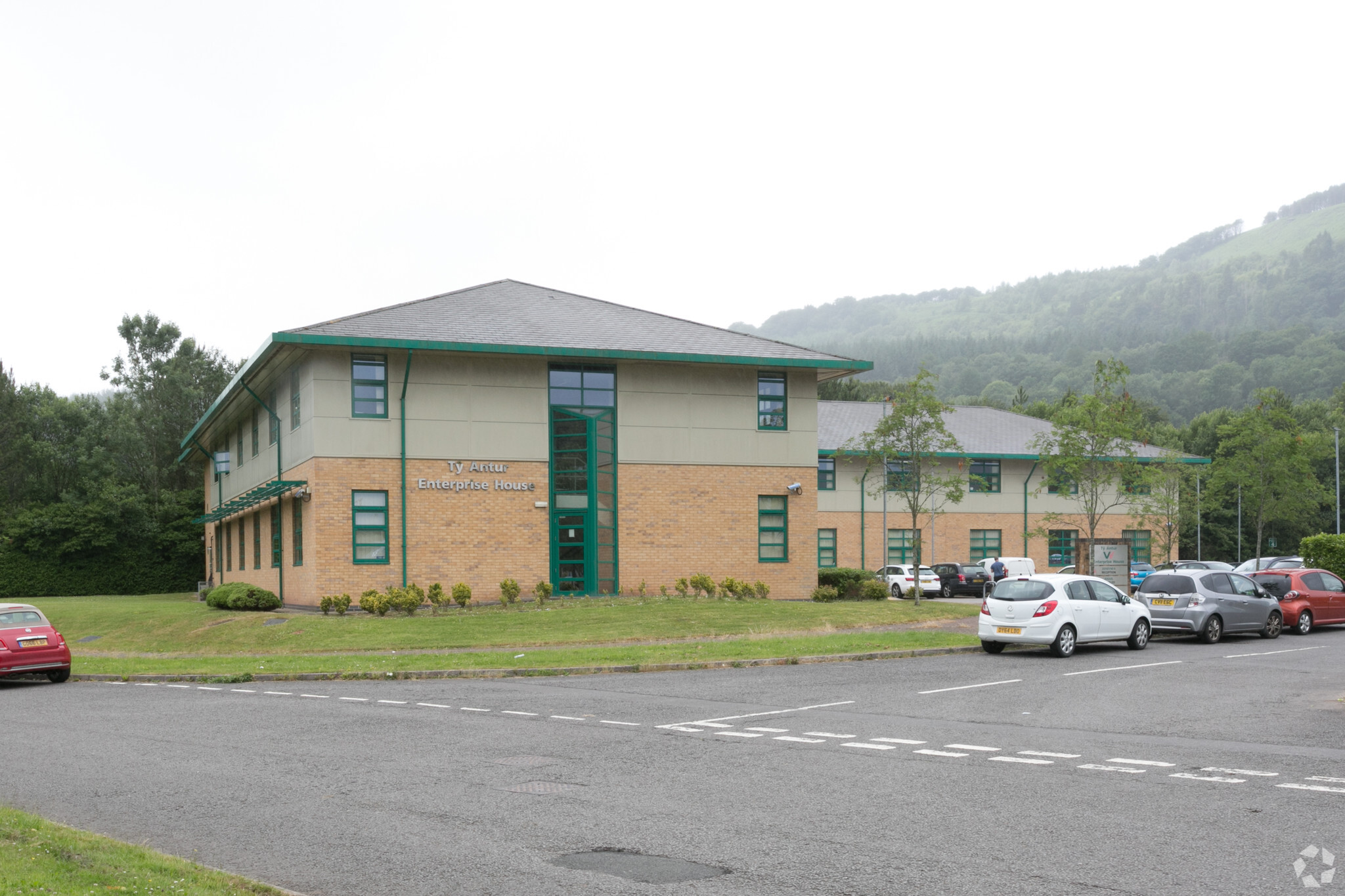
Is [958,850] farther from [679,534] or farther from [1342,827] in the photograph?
[679,534]

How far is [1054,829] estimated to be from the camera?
7680 mm

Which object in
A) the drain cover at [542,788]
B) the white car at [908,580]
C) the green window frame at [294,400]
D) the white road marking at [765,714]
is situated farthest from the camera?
the white car at [908,580]

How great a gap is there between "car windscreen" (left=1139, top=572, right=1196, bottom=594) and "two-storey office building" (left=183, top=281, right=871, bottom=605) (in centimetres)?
1179

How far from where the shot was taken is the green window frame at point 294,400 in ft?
108

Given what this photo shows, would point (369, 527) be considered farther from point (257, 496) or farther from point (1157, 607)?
point (1157, 607)

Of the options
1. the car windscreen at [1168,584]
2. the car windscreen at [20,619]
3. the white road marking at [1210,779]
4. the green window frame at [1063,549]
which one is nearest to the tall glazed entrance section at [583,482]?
the car windscreen at [1168,584]

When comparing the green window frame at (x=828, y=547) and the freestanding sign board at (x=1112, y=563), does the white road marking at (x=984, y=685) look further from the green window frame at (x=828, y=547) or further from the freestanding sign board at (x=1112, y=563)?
the green window frame at (x=828, y=547)

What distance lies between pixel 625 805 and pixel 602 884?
85.4 inches

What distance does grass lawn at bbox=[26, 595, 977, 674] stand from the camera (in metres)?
21.2

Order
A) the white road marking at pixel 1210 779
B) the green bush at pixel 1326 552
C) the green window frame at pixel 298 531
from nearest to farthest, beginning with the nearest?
the white road marking at pixel 1210 779 → the green window frame at pixel 298 531 → the green bush at pixel 1326 552

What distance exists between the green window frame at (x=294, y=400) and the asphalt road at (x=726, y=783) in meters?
16.4

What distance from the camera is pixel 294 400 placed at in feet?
109

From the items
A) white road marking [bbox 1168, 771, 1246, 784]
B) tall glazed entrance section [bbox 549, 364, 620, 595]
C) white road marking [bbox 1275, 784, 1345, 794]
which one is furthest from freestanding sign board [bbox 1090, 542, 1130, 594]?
white road marking [bbox 1275, 784, 1345, 794]

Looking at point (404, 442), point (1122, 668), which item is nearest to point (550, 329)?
point (404, 442)
